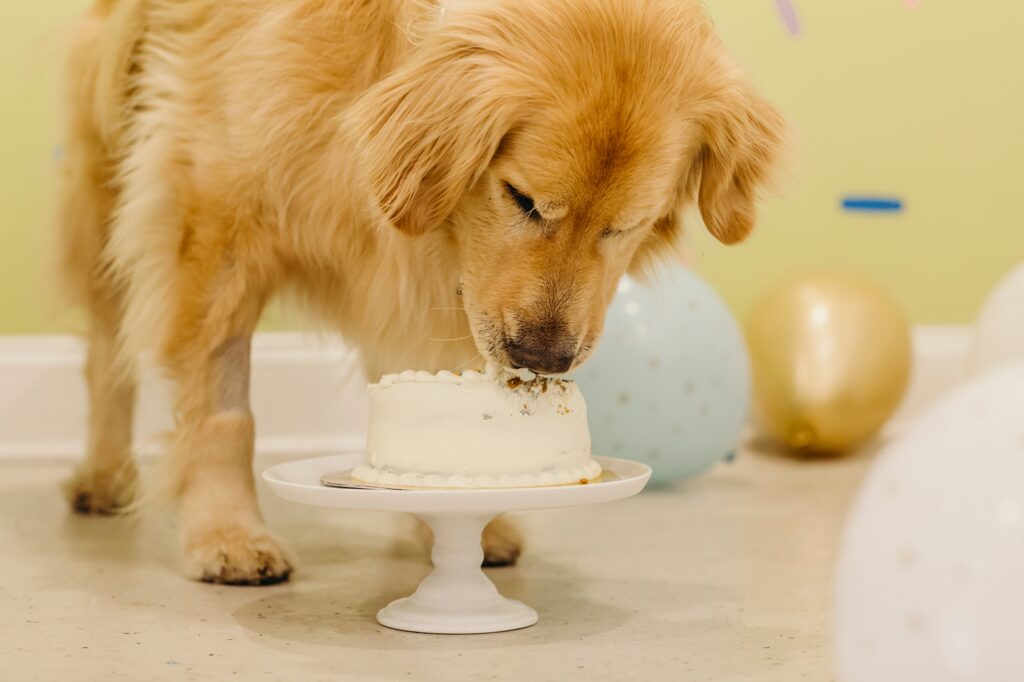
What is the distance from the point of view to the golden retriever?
5.91 feet

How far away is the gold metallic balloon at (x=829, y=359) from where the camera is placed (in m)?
3.37

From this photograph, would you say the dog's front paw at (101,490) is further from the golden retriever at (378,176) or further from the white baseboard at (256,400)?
the white baseboard at (256,400)

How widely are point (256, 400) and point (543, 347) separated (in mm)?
1936

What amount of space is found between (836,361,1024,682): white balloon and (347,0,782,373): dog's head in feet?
2.26

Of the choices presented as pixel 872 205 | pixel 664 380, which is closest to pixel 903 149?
pixel 872 205

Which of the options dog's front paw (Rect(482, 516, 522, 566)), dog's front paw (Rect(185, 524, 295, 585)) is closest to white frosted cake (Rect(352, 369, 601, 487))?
dog's front paw (Rect(185, 524, 295, 585))

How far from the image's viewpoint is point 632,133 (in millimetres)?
1783

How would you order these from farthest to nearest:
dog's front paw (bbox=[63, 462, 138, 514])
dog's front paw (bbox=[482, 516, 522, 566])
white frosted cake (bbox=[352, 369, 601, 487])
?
dog's front paw (bbox=[63, 462, 138, 514]) < dog's front paw (bbox=[482, 516, 522, 566]) < white frosted cake (bbox=[352, 369, 601, 487])

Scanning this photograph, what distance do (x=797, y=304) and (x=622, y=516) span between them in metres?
0.96

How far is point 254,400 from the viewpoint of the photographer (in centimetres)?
356

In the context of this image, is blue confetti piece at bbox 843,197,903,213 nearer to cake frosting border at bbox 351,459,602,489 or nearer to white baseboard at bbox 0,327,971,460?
white baseboard at bbox 0,327,971,460

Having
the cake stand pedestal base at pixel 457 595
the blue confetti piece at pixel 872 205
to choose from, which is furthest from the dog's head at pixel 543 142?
the blue confetti piece at pixel 872 205

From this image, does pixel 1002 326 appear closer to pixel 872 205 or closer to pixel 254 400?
pixel 872 205

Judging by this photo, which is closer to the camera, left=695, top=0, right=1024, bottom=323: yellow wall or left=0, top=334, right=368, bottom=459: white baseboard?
left=0, top=334, right=368, bottom=459: white baseboard
